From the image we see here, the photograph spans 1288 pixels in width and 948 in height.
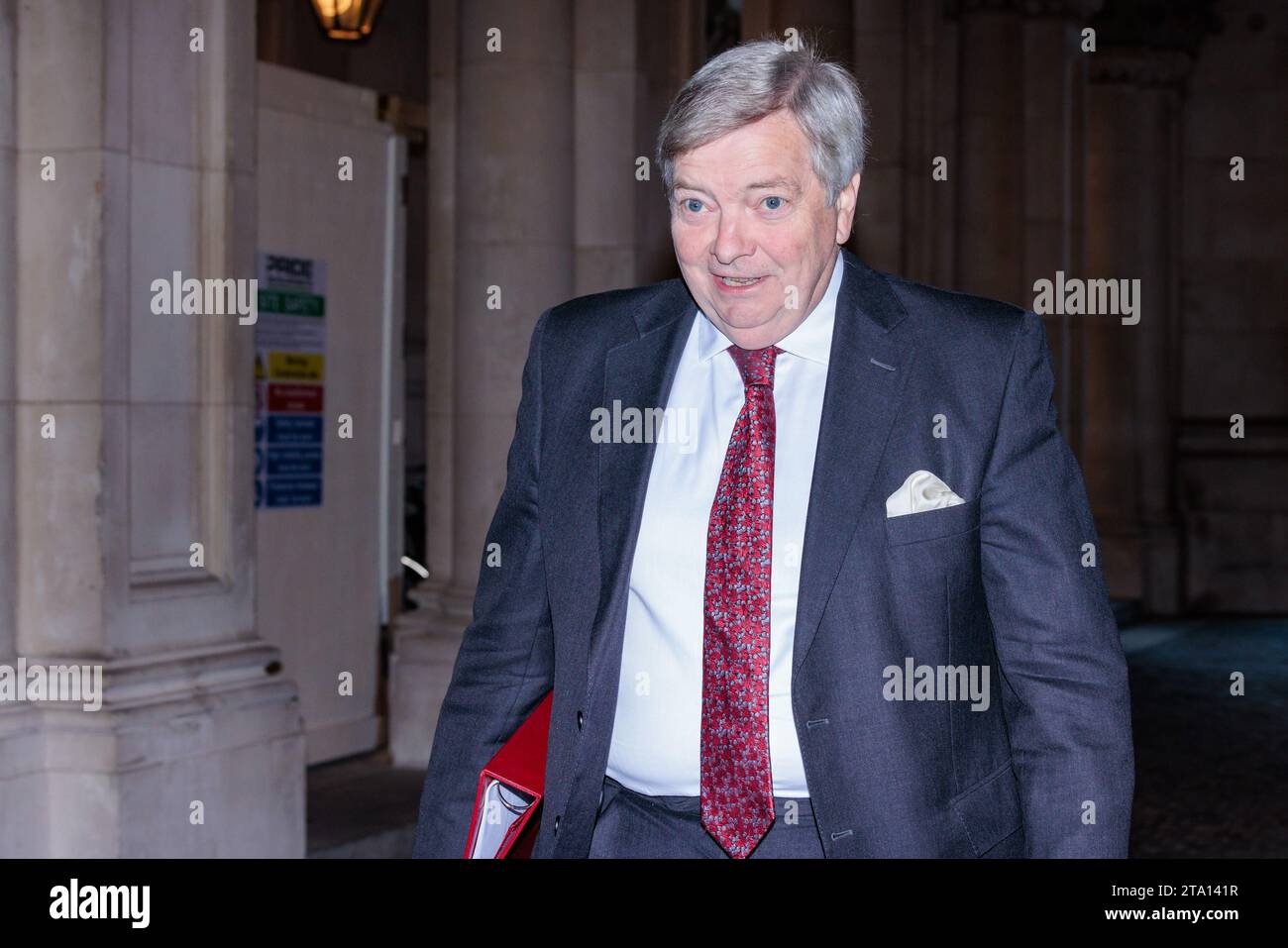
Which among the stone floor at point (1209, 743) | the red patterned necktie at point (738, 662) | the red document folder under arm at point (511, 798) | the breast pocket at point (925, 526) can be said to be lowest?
the stone floor at point (1209, 743)

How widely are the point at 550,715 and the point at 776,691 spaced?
1.25 ft

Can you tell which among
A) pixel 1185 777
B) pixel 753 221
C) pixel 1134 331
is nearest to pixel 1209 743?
pixel 1185 777

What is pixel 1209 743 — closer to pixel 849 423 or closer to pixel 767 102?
pixel 849 423

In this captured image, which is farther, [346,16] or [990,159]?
[990,159]

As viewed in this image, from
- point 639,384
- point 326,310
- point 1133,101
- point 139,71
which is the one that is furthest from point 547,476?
point 1133,101

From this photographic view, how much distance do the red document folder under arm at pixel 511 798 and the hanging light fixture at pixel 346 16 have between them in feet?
20.7

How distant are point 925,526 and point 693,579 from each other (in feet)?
1.15

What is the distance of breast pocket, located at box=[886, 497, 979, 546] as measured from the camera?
2629 mm

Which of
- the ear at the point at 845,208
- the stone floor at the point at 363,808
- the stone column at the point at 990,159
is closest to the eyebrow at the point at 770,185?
the ear at the point at 845,208

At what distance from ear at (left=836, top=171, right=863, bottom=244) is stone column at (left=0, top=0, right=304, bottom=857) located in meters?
3.46

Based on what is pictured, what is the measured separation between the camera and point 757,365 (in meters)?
2.78

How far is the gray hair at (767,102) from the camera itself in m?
2.62

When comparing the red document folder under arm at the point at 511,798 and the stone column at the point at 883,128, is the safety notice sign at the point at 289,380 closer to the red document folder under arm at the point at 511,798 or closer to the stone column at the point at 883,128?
the red document folder under arm at the point at 511,798

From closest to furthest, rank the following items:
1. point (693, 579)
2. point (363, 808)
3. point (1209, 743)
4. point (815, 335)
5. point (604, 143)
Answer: point (693, 579) → point (815, 335) → point (363, 808) → point (604, 143) → point (1209, 743)
